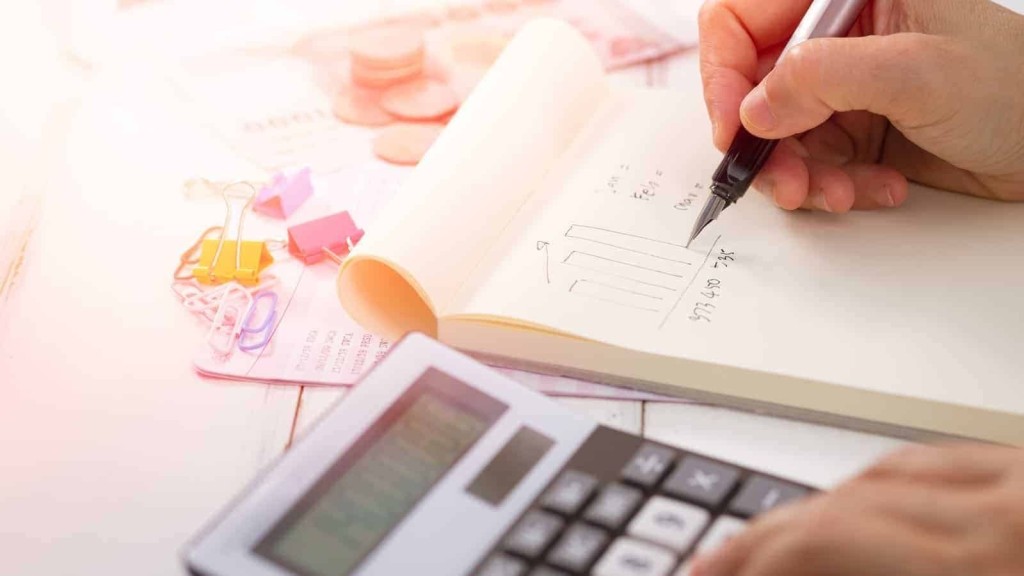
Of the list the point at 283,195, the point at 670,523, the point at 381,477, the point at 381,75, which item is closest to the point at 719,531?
the point at 670,523

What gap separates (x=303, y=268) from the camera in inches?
26.6

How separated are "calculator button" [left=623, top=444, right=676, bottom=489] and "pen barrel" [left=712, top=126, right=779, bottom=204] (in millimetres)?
222

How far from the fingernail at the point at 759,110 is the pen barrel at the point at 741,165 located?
0.02 meters

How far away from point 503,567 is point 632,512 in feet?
0.18

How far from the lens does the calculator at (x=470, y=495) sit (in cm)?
44

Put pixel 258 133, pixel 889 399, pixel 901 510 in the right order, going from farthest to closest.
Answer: pixel 258 133 → pixel 889 399 → pixel 901 510

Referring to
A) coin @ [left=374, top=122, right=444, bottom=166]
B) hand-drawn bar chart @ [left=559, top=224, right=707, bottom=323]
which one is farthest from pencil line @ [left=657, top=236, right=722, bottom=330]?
coin @ [left=374, top=122, right=444, bottom=166]

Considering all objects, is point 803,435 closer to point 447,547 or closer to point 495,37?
point 447,547

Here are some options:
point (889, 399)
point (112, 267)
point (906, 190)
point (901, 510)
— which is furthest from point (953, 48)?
point (112, 267)

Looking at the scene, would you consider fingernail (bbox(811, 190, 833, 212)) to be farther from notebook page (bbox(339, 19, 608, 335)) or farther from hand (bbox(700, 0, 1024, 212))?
notebook page (bbox(339, 19, 608, 335))

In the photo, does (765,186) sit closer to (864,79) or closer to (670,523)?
(864,79)

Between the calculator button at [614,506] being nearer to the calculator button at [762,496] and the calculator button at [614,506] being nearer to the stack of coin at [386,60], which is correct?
the calculator button at [762,496]

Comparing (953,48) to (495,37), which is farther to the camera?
(495,37)

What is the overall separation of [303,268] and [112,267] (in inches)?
4.4
